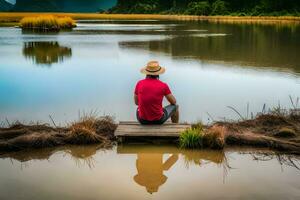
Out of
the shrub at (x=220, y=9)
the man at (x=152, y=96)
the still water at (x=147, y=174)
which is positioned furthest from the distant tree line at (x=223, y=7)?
the still water at (x=147, y=174)

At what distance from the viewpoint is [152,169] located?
17.8 ft

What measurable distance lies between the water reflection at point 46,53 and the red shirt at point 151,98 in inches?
392

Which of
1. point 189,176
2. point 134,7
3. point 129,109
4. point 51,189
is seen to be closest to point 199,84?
point 129,109

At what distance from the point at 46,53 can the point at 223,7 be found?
75537 millimetres

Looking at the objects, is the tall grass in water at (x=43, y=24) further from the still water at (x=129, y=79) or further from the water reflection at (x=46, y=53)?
the still water at (x=129, y=79)

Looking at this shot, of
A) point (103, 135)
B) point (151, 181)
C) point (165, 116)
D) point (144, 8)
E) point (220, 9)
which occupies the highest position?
point (144, 8)

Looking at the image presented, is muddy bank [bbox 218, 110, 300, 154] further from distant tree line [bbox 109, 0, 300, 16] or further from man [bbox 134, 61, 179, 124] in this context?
distant tree line [bbox 109, 0, 300, 16]

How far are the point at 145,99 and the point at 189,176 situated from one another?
1.50m

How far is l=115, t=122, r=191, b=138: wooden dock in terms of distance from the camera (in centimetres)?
615

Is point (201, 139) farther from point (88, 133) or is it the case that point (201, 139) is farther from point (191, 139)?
point (88, 133)

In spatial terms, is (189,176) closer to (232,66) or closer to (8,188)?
(8,188)

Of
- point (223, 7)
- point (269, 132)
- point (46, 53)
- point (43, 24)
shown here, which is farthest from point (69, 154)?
point (223, 7)

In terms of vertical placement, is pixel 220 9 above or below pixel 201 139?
above

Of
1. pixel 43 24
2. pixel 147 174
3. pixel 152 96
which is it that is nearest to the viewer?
pixel 147 174
